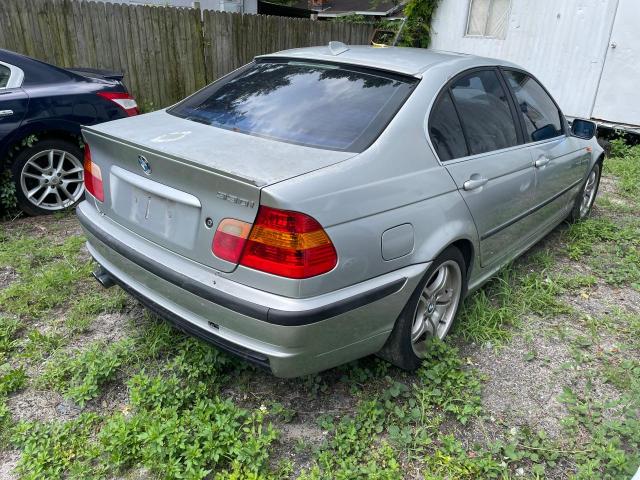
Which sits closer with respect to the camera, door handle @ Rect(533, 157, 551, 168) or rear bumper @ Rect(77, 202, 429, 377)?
rear bumper @ Rect(77, 202, 429, 377)

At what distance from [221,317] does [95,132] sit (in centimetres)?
129

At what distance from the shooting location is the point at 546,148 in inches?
146

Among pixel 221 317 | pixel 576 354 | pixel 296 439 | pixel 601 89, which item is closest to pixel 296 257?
pixel 221 317

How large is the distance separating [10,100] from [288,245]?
3613mm

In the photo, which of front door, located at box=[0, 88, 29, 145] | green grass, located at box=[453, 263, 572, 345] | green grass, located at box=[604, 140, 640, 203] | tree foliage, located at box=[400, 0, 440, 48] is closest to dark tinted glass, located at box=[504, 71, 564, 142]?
green grass, located at box=[453, 263, 572, 345]

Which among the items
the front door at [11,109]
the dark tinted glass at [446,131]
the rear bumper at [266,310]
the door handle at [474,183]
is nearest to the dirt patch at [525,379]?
the rear bumper at [266,310]

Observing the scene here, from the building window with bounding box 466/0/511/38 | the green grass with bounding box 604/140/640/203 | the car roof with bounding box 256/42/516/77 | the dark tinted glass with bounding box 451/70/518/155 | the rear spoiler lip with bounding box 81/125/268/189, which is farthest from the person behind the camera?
the building window with bounding box 466/0/511/38

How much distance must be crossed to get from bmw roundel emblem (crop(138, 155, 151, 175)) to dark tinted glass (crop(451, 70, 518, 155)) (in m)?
1.70

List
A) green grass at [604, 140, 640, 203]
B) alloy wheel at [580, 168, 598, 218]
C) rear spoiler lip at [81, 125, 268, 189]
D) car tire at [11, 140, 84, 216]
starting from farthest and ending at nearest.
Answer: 1. green grass at [604, 140, 640, 203]
2. alloy wheel at [580, 168, 598, 218]
3. car tire at [11, 140, 84, 216]
4. rear spoiler lip at [81, 125, 268, 189]

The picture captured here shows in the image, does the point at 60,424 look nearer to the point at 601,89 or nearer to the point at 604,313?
the point at 604,313

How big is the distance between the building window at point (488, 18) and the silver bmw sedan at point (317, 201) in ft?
23.3

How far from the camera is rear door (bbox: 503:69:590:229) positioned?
3.58 meters

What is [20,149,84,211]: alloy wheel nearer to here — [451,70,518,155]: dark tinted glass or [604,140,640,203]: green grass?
[451,70,518,155]: dark tinted glass

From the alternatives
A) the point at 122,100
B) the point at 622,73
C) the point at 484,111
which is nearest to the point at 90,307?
the point at 122,100
